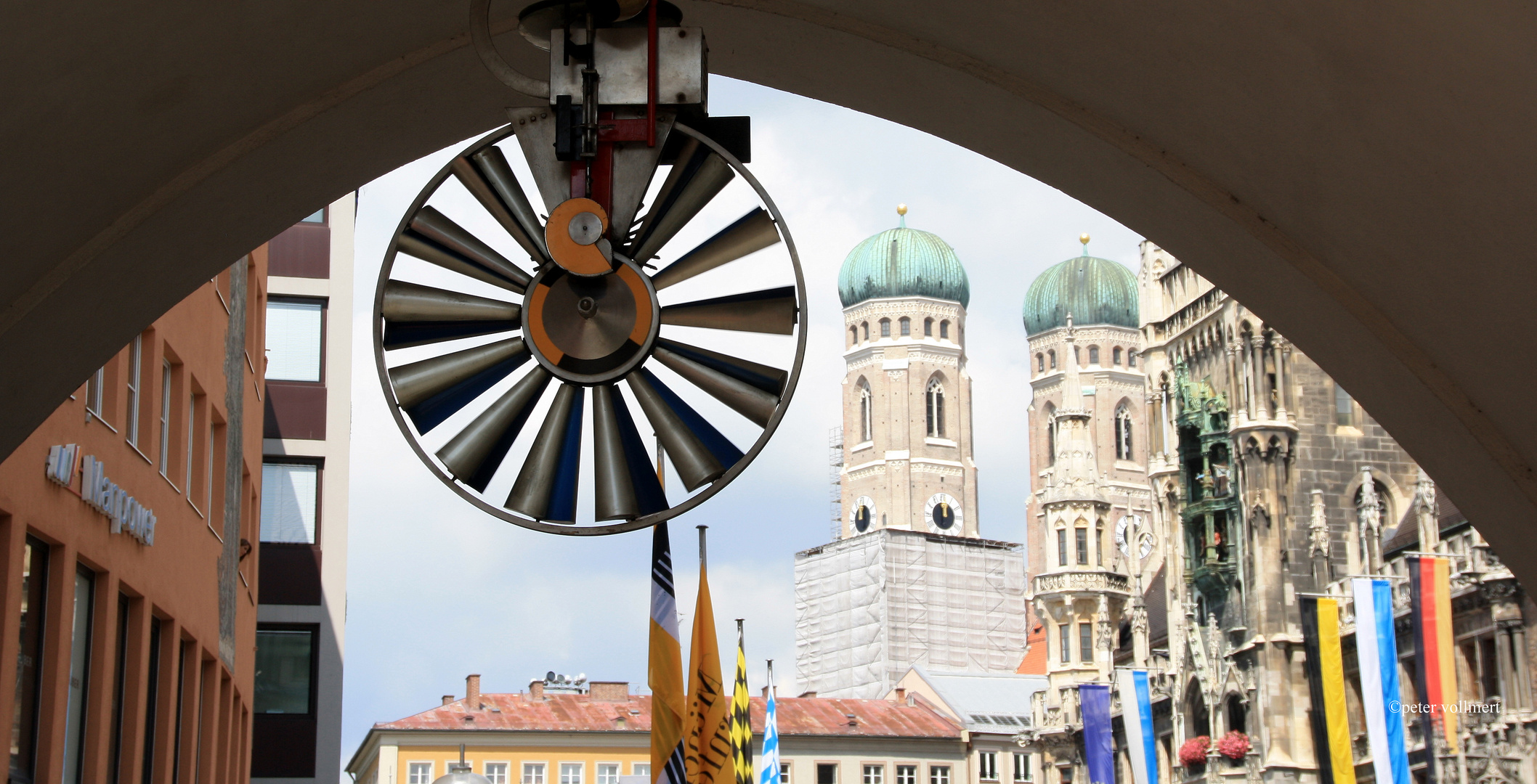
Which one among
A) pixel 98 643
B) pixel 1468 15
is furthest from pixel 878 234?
pixel 1468 15

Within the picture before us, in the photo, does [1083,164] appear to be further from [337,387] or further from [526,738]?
[526,738]

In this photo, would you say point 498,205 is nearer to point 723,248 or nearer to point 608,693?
point 723,248

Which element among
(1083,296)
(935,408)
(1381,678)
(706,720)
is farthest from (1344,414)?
(1083,296)

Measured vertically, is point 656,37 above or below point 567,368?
above

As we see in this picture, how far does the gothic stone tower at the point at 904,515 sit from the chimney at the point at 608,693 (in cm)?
5832

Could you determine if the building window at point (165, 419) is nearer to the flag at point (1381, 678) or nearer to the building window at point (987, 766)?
the flag at point (1381, 678)

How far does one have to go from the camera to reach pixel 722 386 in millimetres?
4934

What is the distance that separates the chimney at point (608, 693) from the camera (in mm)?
77188

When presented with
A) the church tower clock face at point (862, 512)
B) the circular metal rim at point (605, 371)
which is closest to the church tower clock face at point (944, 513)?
the church tower clock face at point (862, 512)

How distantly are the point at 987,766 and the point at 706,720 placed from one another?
64095mm

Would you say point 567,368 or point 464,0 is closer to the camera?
point 567,368

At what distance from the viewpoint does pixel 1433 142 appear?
14.3 feet

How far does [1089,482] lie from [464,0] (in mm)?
80556

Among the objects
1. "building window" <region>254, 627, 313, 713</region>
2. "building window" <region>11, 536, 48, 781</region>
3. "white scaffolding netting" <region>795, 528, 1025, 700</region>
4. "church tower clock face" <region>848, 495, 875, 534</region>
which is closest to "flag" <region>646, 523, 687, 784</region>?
"building window" <region>11, 536, 48, 781</region>
